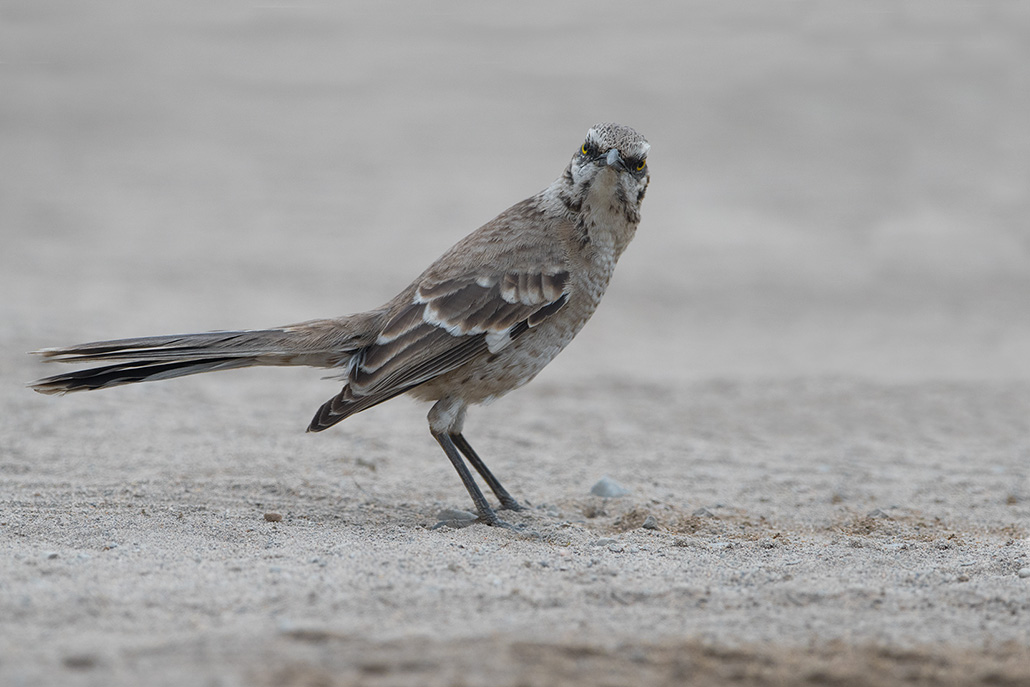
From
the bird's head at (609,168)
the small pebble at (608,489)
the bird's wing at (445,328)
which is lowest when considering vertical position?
Answer: the small pebble at (608,489)

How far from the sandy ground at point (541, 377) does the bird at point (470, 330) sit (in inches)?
25.7

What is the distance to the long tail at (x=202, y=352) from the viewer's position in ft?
18.8

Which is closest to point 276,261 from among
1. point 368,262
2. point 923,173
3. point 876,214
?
point 368,262

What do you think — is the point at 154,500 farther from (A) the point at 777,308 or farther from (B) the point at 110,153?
(B) the point at 110,153

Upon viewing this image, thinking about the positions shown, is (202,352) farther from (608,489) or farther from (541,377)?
(541,377)

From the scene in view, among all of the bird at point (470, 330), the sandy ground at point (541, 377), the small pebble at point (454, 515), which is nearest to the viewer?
the sandy ground at point (541, 377)

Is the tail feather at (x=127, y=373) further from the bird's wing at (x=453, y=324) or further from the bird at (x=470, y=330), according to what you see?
the bird's wing at (x=453, y=324)

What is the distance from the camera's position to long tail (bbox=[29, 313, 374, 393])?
573 cm

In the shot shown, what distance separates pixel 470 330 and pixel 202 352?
1.39 meters

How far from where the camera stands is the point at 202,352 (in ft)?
19.2

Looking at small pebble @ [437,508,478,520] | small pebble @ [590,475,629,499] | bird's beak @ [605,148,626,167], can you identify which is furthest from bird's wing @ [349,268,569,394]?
small pebble @ [590,475,629,499]

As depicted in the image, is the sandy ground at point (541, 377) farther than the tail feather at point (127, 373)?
No

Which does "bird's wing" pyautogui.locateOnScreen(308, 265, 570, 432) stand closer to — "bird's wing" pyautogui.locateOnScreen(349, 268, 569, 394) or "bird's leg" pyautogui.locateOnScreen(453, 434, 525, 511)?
"bird's wing" pyautogui.locateOnScreen(349, 268, 569, 394)

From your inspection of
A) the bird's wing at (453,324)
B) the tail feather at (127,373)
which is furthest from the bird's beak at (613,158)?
the tail feather at (127,373)
